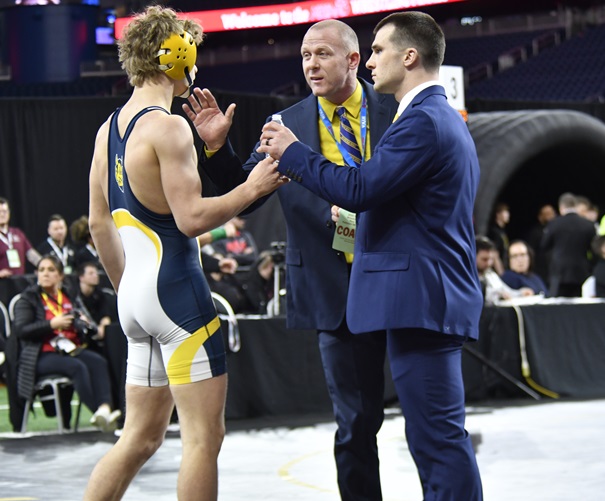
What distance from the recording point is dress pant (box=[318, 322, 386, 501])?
4.27 metres

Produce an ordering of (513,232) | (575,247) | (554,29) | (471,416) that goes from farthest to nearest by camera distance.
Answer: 1. (554,29)
2. (513,232)
3. (575,247)
4. (471,416)

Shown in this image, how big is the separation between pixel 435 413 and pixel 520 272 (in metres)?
8.10

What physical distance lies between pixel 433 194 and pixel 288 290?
1.03 m

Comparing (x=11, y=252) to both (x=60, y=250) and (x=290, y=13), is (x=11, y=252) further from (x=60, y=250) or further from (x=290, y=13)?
(x=290, y=13)

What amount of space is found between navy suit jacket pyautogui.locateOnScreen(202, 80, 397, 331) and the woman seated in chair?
3.84 m

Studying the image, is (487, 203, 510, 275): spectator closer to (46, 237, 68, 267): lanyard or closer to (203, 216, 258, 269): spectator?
(203, 216, 258, 269): spectator

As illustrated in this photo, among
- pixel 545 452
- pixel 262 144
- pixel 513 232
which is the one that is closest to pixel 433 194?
pixel 262 144

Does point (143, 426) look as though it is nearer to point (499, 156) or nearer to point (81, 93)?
point (499, 156)

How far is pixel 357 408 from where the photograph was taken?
14.0 ft

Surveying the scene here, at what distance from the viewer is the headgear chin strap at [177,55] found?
376 cm

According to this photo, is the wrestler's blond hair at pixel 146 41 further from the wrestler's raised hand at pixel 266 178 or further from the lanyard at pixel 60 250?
the lanyard at pixel 60 250

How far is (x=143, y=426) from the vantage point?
3.88m

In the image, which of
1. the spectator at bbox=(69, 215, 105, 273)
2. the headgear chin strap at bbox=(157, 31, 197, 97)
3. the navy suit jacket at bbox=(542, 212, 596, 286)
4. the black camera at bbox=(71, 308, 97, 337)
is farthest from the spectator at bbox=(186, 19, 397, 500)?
the navy suit jacket at bbox=(542, 212, 596, 286)

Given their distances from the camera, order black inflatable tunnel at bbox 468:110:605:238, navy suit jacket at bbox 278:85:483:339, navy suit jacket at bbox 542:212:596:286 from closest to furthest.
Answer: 1. navy suit jacket at bbox 278:85:483:339
2. navy suit jacket at bbox 542:212:596:286
3. black inflatable tunnel at bbox 468:110:605:238
